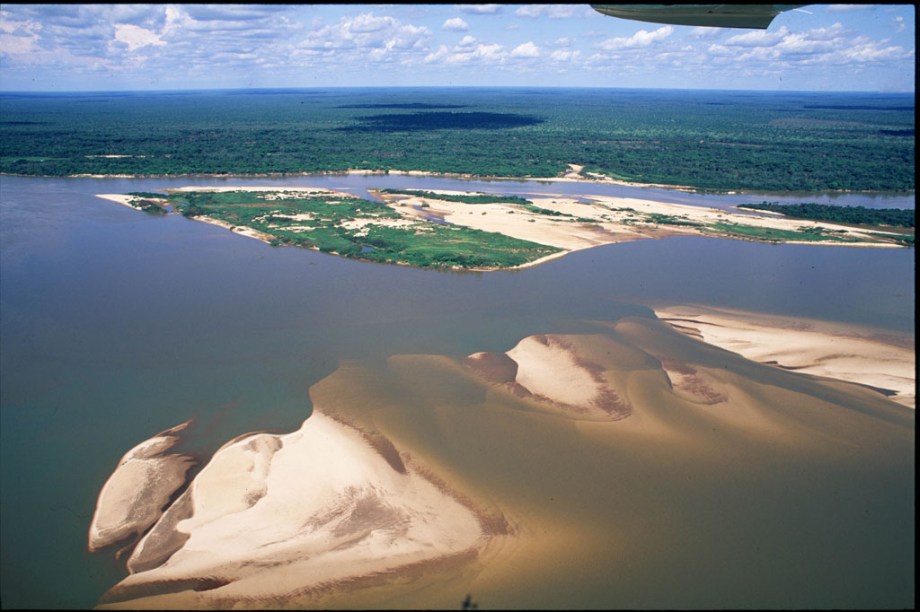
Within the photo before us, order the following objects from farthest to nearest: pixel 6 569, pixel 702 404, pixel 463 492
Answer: pixel 702 404 < pixel 463 492 < pixel 6 569

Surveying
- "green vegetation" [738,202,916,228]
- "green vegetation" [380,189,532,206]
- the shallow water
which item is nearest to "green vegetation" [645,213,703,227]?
the shallow water

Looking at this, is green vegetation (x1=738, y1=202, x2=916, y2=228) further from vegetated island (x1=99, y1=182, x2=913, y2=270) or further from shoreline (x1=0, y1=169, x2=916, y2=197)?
shoreline (x1=0, y1=169, x2=916, y2=197)

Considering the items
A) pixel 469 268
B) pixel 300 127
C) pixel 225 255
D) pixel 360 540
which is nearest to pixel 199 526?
pixel 360 540

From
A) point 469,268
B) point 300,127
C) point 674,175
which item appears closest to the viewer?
point 469,268

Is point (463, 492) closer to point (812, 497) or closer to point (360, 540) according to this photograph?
point (360, 540)

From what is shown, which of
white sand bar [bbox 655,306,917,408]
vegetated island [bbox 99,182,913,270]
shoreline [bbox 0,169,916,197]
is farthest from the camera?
shoreline [bbox 0,169,916,197]

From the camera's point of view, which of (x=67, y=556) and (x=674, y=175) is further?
(x=674, y=175)

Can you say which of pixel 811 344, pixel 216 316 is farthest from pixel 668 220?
pixel 216 316
